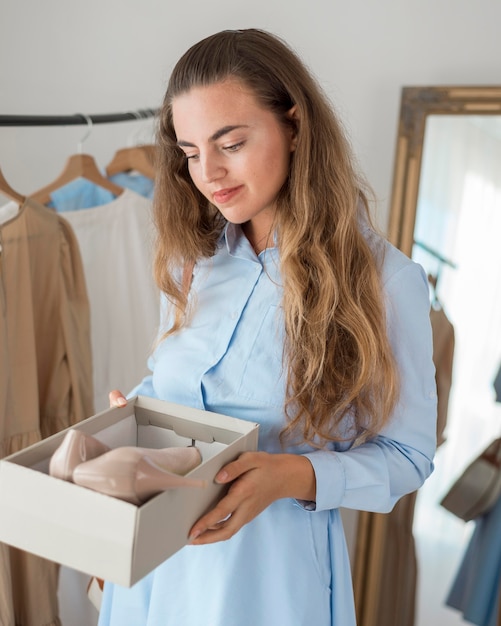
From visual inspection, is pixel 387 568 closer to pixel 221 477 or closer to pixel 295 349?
pixel 295 349

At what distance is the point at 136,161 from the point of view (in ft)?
5.92

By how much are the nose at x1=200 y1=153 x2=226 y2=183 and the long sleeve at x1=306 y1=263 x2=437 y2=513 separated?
0.28 metres

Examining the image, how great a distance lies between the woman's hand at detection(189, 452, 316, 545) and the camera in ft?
2.60

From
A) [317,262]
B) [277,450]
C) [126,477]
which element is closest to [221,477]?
[126,477]

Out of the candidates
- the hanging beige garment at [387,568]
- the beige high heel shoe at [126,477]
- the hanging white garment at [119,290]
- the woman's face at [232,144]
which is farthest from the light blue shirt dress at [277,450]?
the hanging beige garment at [387,568]

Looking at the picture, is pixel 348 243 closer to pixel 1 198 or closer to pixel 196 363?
pixel 196 363

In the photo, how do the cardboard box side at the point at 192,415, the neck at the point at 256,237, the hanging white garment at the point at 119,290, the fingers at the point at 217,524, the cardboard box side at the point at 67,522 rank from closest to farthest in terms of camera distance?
the cardboard box side at the point at 67,522 → the fingers at the point at 217,524 → the cardboard box side at the point at 192,415 → the neck at the point at 256,237 → the hanging white garment at the point at 119,290

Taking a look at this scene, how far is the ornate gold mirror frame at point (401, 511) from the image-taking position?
1.62 m

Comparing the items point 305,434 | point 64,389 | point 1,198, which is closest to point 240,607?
point 305,434

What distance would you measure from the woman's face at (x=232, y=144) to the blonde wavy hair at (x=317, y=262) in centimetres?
2

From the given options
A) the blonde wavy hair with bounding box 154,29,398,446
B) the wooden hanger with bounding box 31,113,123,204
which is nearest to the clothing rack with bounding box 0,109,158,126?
the wooden hanger with bounding box 31,113,123,204

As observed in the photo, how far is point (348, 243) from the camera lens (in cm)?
99

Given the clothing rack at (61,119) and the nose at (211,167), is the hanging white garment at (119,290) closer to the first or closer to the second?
the clothing rack at (61,119)

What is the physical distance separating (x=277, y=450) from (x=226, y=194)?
14.9 inches
